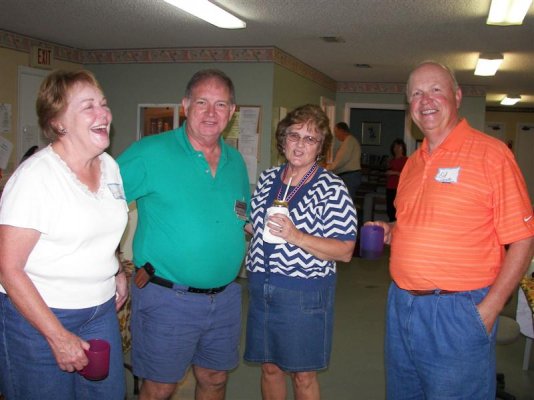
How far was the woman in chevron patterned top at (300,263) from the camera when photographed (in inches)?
85.4

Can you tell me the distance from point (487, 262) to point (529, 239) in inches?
6.3

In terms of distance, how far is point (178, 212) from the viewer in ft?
6.89

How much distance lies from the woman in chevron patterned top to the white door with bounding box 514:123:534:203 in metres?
14.6

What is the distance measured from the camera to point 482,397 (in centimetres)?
192

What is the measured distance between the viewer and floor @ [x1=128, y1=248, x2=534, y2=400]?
128 inches

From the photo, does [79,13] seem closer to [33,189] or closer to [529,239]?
[33,189]

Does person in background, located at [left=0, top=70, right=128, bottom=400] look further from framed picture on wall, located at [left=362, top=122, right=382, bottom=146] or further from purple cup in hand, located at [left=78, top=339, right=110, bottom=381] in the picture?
framed picture on wall, located at [left=362, top=122, right=382, bottom=146]

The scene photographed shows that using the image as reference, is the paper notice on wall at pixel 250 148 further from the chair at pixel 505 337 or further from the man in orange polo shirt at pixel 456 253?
the man in orange polo shirt at pixel 456 253

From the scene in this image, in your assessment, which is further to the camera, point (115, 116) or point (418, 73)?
point (115, 116)

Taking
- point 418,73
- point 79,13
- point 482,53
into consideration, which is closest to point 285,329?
point 418,73

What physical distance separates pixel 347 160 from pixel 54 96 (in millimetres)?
7105

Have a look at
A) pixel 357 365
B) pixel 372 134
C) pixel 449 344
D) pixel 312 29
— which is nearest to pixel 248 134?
pixel 312 29

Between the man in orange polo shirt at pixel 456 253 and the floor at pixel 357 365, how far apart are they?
1380mm

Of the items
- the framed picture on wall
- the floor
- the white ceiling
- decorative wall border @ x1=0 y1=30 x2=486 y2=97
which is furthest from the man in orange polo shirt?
the framed picture on wall
